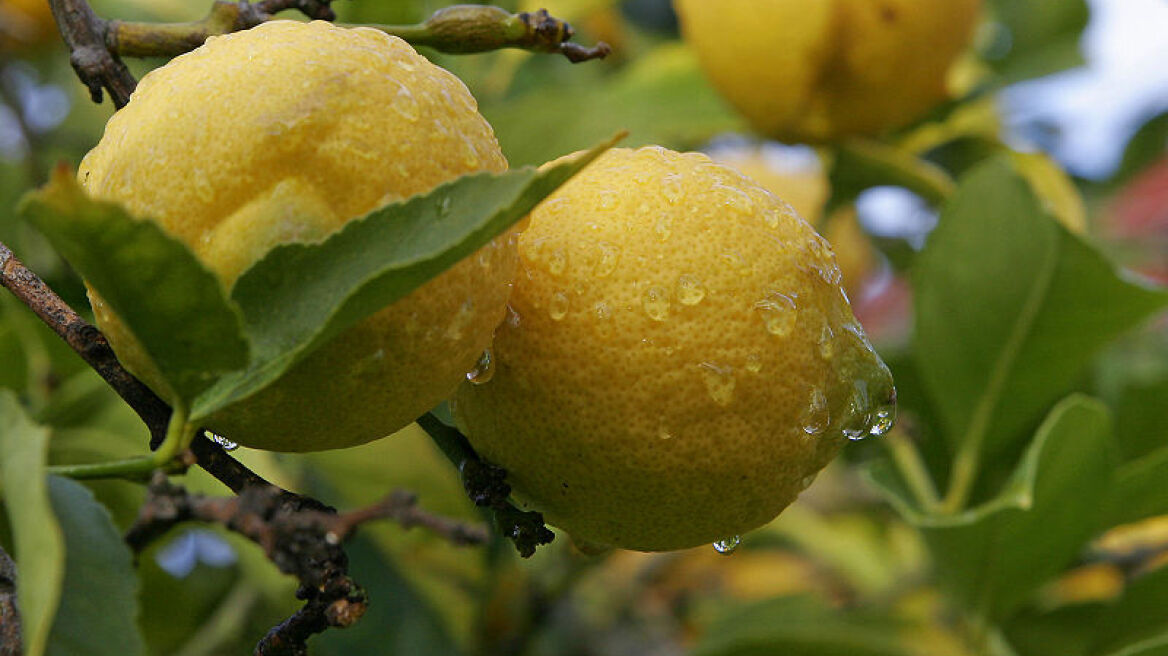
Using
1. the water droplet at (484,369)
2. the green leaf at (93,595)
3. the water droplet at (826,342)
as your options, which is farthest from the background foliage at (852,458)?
the water droplet at (826,342)

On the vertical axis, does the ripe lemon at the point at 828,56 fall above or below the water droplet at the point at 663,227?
below

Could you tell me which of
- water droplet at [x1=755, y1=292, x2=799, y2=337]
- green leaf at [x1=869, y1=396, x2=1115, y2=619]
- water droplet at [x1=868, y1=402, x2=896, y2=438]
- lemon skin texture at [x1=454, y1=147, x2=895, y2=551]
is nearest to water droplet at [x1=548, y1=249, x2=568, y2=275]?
lemon skin texture at [x1=454, y1=147, x2=895, y2=551]

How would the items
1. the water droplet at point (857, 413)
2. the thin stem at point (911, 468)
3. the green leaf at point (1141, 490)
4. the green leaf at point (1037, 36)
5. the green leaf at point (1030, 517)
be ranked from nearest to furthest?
the water droplet at point (857, 413)
the green leaf at point (1030, 517)
the green leaf at point (1141, 490)
the thin stem at point (911, 468)
the green leaf at point (1037, 36)

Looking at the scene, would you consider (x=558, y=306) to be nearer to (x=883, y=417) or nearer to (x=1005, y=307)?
(x=883, y=417)

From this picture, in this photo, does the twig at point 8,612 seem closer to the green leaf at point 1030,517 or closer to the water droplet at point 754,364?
the water droplet at point 754,364

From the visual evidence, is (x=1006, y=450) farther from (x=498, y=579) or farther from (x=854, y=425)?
(x=498, y=579)

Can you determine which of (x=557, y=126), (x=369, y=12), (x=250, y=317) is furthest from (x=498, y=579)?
(x=250, y=317)
